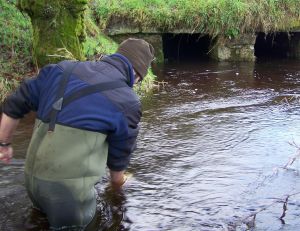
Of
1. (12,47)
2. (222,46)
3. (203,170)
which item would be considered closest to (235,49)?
(222,46)

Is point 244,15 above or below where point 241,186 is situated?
above

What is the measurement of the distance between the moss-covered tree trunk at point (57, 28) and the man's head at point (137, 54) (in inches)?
147

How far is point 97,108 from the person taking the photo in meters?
2.99

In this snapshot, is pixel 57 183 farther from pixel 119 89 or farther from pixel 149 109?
pixel 149 109

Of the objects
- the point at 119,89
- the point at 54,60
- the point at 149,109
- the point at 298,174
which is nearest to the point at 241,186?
the point at 298,174

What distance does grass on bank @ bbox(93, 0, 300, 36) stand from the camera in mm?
11297

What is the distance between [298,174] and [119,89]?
253 centimetres

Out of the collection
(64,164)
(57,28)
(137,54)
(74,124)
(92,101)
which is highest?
(57,28)

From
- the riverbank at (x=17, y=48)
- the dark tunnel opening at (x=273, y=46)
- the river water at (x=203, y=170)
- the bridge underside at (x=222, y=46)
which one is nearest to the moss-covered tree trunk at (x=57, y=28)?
the riverbank at (x=17, y=48)

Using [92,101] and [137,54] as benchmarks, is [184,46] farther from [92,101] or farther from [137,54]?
[92,101]

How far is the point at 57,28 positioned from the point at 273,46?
949 cm

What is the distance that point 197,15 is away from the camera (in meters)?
11.5

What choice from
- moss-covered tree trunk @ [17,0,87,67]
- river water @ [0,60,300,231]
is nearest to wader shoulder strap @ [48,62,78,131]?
river water @ [0,60,300,231]

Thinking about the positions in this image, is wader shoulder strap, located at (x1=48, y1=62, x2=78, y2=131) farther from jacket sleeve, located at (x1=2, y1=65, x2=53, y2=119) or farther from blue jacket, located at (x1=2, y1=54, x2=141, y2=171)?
jacket sleeve, located at (x1=2, y1=65, x2=53, y2=119)
